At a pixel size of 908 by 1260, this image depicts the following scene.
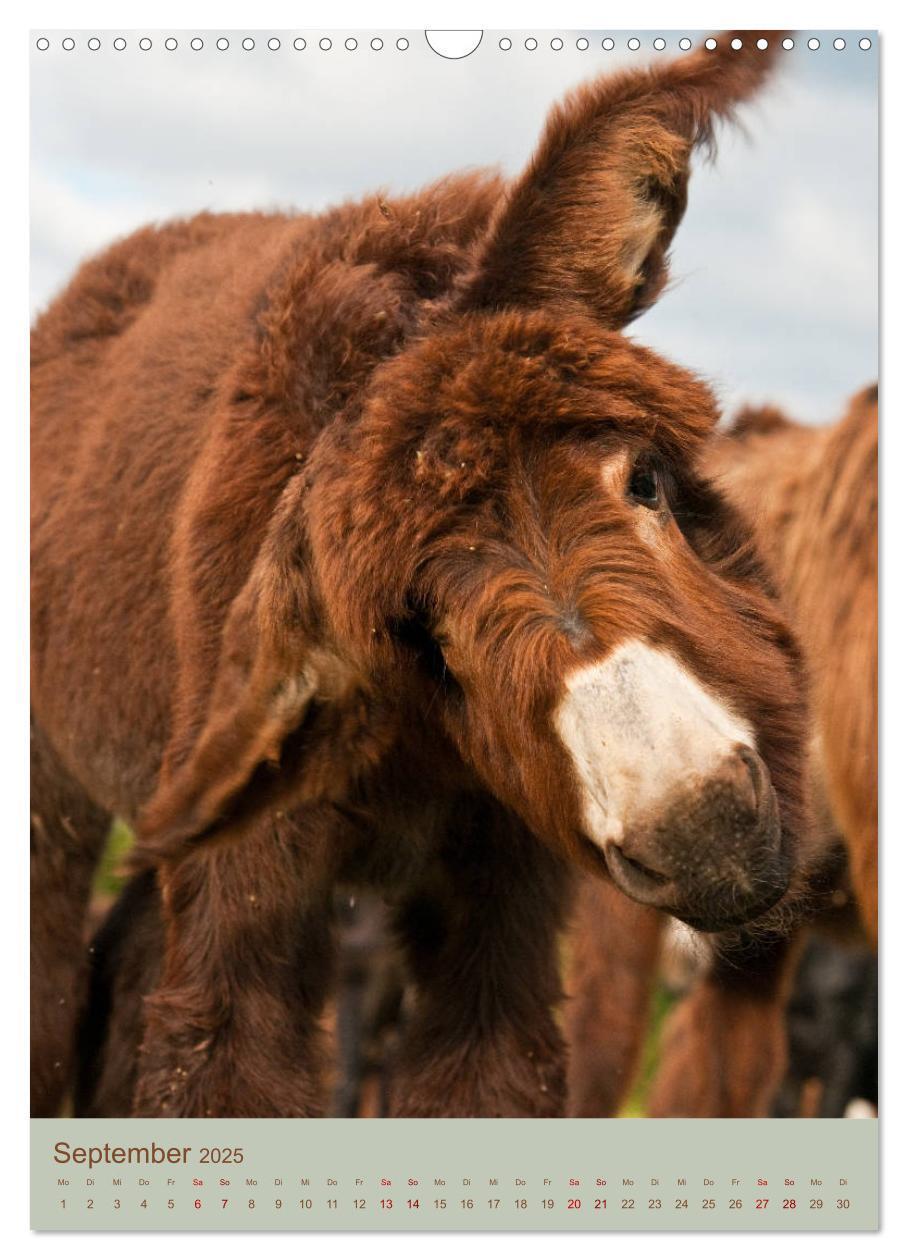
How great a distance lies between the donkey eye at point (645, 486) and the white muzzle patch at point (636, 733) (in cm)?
45

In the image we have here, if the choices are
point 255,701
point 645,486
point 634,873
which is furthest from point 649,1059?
point 634,873

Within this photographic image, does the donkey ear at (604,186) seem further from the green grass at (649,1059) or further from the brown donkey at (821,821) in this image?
the green grass at (649,1059)

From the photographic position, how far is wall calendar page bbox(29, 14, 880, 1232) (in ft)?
10.1

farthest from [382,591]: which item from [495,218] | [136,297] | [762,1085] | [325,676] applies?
[762,1085]

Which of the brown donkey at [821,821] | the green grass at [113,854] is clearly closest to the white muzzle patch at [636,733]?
the brown donkey at [821,821]

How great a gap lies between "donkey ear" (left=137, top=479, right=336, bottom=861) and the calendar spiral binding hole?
49.9 inches

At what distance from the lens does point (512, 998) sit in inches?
157

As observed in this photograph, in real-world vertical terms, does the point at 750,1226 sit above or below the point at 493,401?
below

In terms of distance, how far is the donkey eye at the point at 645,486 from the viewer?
323cm

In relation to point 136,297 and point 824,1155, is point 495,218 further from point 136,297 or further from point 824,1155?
point 824,1155

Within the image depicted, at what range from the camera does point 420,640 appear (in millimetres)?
3291

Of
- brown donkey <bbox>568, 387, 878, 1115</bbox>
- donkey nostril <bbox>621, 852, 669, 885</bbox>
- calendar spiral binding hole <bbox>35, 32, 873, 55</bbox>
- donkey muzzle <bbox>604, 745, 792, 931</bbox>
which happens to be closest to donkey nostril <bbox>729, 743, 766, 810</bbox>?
donkey muzzle <bbox>604, 745, 792, 931</bbox>

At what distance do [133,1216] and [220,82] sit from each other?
2847mm

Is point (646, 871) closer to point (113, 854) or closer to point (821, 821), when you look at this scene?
point (821, 821)
